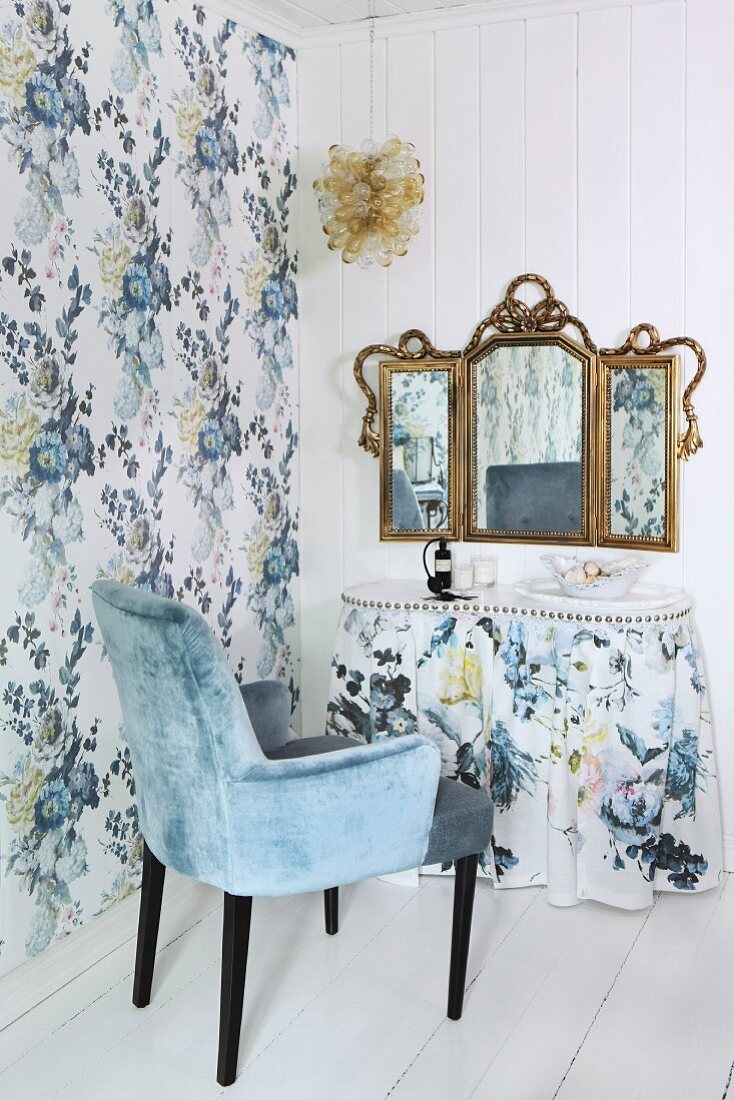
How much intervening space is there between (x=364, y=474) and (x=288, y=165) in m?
1.02

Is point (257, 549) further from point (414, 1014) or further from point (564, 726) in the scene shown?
point (414, 1014)

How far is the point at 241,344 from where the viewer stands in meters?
3.38

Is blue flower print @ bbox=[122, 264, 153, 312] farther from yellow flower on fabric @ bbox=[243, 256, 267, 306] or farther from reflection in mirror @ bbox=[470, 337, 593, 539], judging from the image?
reflection in mirror @ bbox=[470, 337, 593, 539]

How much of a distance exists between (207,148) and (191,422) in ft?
2.55

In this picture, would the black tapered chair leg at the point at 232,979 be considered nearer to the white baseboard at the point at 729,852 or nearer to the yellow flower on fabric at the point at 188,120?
the white baseboard at the point at 729,852

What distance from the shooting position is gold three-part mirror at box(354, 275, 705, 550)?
3.24m

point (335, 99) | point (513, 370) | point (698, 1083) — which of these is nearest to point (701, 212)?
point (513, 370)

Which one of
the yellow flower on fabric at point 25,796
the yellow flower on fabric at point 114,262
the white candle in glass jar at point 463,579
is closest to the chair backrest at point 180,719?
the yellow flower on fabric at point 25,796

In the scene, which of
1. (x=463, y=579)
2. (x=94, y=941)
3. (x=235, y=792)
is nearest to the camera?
(x=235, y=792)

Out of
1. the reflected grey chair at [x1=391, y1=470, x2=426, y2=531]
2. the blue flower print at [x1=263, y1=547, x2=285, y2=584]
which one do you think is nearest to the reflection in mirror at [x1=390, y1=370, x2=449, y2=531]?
the reflected grey chair at [x1=391, y1=470, x2=426, y2=531]

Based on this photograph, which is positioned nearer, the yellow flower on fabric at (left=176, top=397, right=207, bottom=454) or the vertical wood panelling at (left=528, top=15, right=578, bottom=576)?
the yellow flower on fabric at (left=176, top=397, right=207, bottom=454)

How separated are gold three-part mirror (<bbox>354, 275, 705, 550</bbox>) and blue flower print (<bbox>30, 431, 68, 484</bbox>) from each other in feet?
3.91

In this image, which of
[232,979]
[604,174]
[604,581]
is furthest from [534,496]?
[232,979]

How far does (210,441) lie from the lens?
127 inches
